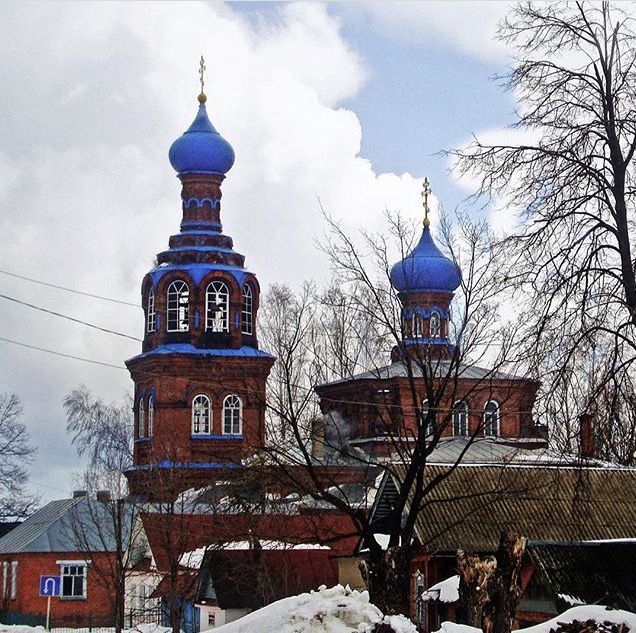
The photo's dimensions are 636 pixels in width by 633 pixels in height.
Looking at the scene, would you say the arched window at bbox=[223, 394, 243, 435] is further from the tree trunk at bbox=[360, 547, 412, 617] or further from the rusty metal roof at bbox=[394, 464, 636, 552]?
the tree trunk at bbox=[360, 547, 412, 617]

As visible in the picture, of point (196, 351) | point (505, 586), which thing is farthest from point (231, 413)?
point (505, 586)

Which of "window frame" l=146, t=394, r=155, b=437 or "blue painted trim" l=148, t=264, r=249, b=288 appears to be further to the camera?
"window frame" l=146, t=394, r=155, b=437

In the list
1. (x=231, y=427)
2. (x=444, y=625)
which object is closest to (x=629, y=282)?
(x=444, y=625)

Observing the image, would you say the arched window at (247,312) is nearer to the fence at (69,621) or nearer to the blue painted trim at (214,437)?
the blue painted trim at (214,437)

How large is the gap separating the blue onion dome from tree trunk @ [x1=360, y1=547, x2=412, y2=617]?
3452 cm

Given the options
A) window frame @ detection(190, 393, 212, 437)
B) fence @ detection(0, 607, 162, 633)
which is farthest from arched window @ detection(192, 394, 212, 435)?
fence @ detection(0, 607, 162, 633)

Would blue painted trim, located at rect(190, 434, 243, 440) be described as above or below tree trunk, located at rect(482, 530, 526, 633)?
above

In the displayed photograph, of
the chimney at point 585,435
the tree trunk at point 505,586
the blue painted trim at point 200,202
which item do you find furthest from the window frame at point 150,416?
the tree trunk at point 505,586

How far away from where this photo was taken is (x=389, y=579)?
59.9 ft

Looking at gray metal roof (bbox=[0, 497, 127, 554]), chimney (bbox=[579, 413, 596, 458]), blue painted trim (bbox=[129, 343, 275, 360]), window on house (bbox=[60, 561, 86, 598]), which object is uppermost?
blue painted trim (bbox=[129, 343, 275, 360])

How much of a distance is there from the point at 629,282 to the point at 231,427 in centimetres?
3407

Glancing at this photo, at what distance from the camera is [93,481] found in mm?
45000

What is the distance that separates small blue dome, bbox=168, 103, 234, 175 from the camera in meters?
51.7

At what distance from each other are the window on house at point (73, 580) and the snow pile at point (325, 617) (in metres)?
→ 29.8
